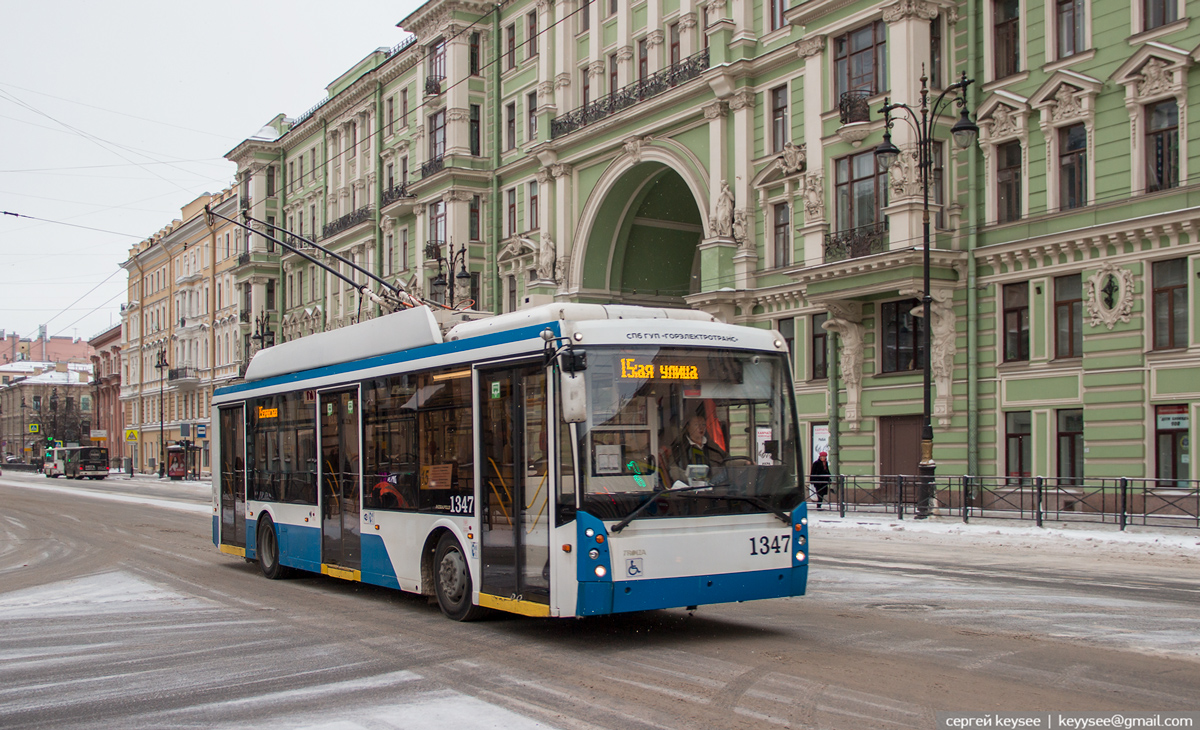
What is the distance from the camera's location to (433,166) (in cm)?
4938

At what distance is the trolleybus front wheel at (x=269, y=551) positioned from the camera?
15297mm

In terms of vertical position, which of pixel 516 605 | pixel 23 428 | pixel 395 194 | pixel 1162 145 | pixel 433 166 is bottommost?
pixel 23 428

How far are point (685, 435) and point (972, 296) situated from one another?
2052 cm

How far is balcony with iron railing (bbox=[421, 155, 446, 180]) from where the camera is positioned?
160 ft

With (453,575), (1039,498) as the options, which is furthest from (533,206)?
(453,575)

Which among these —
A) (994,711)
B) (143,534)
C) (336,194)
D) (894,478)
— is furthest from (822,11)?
(336,194)

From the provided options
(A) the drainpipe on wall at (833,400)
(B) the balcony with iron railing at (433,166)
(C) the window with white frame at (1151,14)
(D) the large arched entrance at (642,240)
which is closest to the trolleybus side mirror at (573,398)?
(C) the window with white frame at (1151,14)

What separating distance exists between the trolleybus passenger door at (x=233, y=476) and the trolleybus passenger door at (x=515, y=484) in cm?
720

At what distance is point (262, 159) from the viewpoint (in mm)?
70438

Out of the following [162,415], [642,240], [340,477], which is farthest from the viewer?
[162,415]

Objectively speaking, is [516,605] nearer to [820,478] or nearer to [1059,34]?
[820,478]

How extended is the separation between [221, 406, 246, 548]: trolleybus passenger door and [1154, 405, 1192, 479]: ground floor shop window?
60.5 ft

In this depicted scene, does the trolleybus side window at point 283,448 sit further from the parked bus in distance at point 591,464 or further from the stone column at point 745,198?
the stone column at point 745,198

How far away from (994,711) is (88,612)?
960cm
